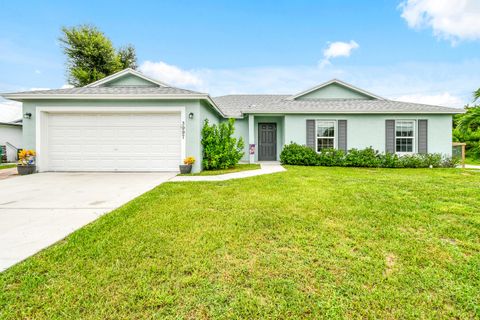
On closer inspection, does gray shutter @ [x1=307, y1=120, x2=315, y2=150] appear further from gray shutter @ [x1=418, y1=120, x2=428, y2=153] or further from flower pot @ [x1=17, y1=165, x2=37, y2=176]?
flower pot @ [x1=17, y1=165, x2=37, y2=176]

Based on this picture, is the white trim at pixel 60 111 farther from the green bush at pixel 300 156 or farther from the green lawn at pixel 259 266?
the green lawn at pixel 259 266

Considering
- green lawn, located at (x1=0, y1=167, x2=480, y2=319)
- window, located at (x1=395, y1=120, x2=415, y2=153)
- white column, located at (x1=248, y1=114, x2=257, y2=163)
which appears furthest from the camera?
white column, located at (x1=248, y1=114, x2=257, y2=163)

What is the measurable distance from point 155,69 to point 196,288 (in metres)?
28.6

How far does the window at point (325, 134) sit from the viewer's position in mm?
11609

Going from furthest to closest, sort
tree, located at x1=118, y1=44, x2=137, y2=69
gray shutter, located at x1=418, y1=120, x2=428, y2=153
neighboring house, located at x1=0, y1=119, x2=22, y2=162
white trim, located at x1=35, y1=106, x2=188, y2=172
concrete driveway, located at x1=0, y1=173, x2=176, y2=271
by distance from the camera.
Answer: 1. tree, located at x1=118, y1=44, x2=137, y2=69
2. neighboring house, located at x1=0, y1=119, x2=22, y2=162
3. gray shutter, located at x1=418, y1=120, x2=428, y2=153
4. white trim, located at x1=35, y1=106, x2=188, y2=172
5. concrete driveway, located at x1=0, y1=173, x2=176, y2=271

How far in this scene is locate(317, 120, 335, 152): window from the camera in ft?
38.1

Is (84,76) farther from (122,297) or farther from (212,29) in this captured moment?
(122,297)

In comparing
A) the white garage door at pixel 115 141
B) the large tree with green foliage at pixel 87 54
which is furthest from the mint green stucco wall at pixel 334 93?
the large tree with green foliage at pixel 87 54

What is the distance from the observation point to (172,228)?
3.24 metres

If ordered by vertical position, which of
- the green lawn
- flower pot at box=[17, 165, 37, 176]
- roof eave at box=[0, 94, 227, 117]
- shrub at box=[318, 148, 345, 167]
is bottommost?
the green lawn

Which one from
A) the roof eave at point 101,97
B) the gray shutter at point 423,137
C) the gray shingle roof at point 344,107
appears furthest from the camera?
the gray shutter at point 423,137

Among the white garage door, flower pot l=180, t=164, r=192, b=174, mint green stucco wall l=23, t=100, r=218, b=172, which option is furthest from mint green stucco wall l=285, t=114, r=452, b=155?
the white garage door

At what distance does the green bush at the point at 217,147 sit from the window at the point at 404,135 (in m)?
8.11

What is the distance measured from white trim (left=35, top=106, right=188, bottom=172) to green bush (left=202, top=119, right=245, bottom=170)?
3.32ft
